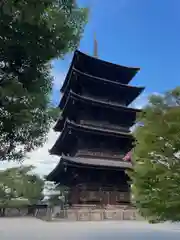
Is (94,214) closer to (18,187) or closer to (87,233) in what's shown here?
(87,233)

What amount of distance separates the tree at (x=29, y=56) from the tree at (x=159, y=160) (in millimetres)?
3396

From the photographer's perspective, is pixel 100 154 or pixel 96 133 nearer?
pixel 96 133

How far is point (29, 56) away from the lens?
5.26 metres

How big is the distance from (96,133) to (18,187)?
54.8 feet

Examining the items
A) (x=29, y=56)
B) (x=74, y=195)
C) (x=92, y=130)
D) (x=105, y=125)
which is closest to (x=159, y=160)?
(x=29, y=56)

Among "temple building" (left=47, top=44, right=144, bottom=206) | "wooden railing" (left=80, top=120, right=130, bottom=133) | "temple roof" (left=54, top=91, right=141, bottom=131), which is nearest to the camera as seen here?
"temple building" (left=47, top=44, right=144, bottom=206)

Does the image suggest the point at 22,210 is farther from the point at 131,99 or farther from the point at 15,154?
the point at 15,154

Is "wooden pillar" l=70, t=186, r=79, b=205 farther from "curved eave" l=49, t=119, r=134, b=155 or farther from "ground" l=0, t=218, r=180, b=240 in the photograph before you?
"ground" l=0, t=218, r=180, b=240

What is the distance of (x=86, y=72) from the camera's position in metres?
28.4

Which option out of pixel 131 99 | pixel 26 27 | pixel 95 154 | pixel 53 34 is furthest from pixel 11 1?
pixel 131 99

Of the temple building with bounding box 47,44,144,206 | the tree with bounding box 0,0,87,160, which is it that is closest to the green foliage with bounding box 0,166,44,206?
the temple building with bounding box 47,44,144,206

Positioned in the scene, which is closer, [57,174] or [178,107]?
[178,107]

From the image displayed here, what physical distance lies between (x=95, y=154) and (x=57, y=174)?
4503 millimetres

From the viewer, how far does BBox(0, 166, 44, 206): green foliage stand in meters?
36.0
